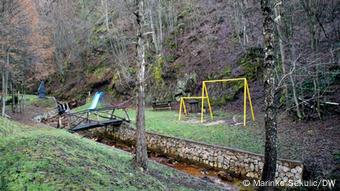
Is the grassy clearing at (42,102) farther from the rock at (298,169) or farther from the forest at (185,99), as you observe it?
the rock at (298,169)

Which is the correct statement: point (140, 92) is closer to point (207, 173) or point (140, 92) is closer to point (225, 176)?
point (225, 176)

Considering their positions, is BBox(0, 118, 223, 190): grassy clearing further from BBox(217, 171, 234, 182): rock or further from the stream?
BBox(217, 171, 234, 182): rock

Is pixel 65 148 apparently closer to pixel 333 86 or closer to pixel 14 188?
pixel 14 188

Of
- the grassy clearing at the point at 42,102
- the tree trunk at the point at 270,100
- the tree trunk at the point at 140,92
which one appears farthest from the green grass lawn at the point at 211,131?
the grassy clearing at the point at 42,102

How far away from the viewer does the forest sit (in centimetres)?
615

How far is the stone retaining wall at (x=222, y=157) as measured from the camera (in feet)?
25.6

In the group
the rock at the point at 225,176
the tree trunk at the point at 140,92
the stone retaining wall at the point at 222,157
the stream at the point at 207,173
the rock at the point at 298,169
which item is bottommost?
the stream at the point at 207,173

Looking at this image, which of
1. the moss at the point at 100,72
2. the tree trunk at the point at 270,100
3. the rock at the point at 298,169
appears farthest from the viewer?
the moss at the point at 100,72

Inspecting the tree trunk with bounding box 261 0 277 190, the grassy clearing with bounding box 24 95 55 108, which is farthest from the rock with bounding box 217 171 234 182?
the grassy clearing with bounding box 24 95 55 108

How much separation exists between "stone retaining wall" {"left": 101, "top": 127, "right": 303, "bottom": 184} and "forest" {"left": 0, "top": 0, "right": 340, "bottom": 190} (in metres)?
0.04

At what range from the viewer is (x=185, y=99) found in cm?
1950

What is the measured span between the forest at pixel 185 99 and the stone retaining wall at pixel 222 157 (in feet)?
0.12

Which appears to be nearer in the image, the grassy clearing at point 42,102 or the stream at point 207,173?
the stream at point 207,173

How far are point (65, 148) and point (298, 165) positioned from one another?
590 centimetres
